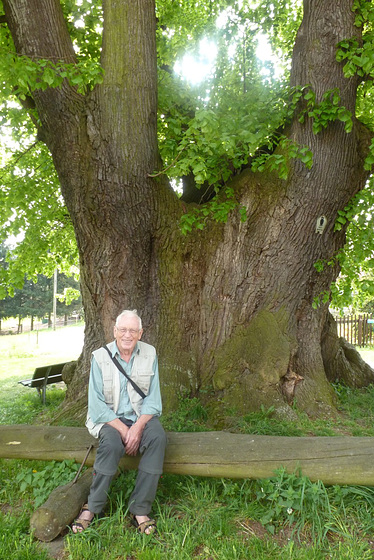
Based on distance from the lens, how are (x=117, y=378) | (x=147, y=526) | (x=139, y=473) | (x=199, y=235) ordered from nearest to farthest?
(x=147, y=526)
(x=139, y=473)
(x=117, y=378)
(x=199, y=235)

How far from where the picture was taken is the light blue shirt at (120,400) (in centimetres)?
353

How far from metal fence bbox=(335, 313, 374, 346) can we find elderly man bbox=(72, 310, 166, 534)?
17.7m

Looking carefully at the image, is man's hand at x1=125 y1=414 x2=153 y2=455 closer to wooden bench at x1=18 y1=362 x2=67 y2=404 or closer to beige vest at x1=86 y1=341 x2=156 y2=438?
beige vest at x1=86 y1=341 x2=156 y2=438

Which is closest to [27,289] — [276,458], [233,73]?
[233,73]

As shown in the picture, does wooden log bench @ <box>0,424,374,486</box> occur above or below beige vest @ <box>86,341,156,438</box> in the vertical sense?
below

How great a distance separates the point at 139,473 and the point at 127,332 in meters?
1.09

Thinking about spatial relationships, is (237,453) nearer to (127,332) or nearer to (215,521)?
(215,521)

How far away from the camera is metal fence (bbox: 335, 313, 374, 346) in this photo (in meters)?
19.9

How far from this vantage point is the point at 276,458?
332cm

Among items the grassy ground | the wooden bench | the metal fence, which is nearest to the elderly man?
the grassy ground

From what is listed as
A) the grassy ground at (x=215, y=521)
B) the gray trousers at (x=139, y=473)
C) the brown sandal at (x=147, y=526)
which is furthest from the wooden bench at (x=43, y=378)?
the brown sandal at (x=147, y=526)

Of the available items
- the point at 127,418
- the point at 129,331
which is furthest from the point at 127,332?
the point at 127,418

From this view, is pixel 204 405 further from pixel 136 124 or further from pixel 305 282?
pixel 136 124

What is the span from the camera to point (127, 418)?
3662 millimetres
